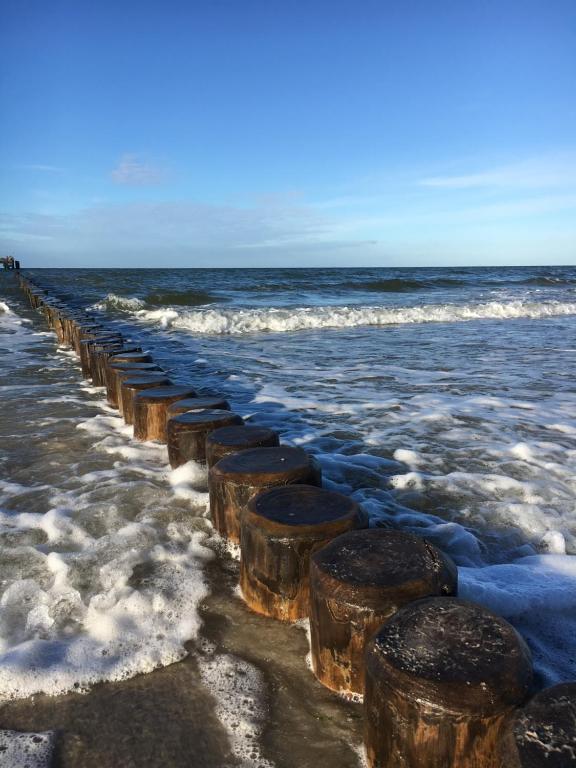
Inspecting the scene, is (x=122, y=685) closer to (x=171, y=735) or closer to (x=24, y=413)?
(x=171, y=735)

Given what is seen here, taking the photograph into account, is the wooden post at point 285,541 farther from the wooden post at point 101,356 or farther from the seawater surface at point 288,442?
the wooden post at point 101,356

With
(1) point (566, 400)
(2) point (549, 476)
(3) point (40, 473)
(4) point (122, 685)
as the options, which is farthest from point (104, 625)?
(1) point (566, 400)

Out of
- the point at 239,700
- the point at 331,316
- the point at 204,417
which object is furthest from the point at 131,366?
the point at 331,316

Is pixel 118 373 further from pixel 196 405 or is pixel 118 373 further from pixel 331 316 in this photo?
pixel 331 316

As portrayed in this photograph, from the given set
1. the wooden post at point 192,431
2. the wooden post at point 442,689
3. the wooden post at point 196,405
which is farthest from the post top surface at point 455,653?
the wooden post at point 196,405

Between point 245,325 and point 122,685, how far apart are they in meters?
14.0

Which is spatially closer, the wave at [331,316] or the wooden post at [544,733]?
the wooden post at [544,733]

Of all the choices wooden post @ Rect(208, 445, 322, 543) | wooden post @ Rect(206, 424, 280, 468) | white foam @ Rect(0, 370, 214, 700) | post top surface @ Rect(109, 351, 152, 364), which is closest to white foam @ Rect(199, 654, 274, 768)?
white foam @ Rect(0, 370, 214, 700)

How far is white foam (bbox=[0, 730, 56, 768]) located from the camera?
5.62 feet

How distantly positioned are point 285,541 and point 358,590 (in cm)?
48

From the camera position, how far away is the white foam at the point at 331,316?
51.5 ft

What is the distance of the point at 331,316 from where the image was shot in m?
16.7

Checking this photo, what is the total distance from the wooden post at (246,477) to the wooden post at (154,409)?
1718 mm

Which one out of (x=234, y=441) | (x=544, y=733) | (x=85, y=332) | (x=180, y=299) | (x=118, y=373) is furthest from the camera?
(x=180, y=299)
